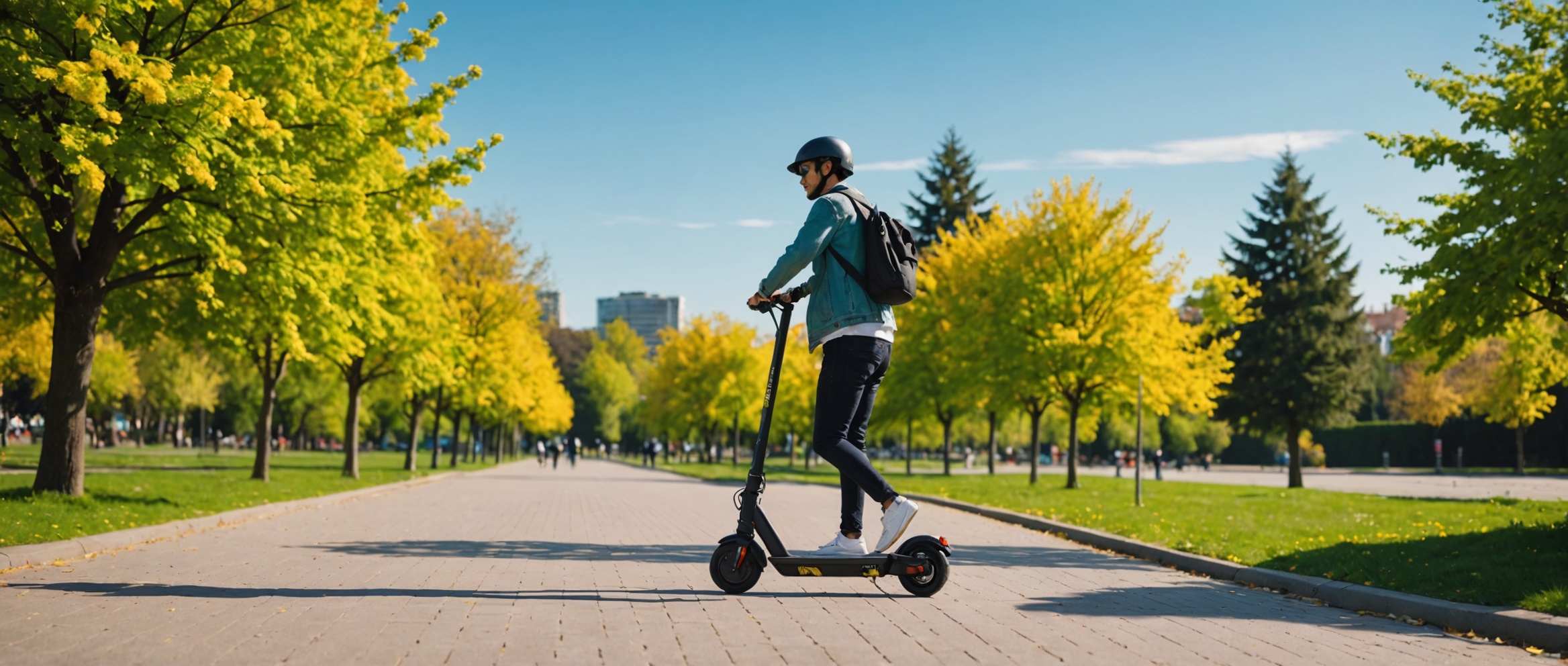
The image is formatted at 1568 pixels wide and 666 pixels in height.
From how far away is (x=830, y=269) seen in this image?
19.7 feet

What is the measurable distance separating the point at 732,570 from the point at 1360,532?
9.19 m

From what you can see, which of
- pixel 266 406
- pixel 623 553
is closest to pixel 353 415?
pixel 266 406

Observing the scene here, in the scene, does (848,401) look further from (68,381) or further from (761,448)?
(68,381)

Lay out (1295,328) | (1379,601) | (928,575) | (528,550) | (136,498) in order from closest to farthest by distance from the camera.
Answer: (928,575), (1379,601), (528,550), (136,498), (1295,328)

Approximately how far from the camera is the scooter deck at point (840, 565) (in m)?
5.92

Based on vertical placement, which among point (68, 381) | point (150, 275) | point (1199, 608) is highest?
point (150, 275)

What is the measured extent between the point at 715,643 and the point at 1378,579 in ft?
17.0

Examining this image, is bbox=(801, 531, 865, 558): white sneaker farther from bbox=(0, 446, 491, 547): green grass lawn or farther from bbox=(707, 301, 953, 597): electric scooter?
bbox=(0, 446, 491, 547): green grass lawn

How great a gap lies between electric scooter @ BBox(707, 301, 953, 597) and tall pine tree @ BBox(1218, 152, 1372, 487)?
32857 mm

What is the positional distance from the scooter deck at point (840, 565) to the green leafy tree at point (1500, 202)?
19.0 ft

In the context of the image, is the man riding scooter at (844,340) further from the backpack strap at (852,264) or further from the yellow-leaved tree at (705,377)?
the yellow-leaved tree at (705,377)

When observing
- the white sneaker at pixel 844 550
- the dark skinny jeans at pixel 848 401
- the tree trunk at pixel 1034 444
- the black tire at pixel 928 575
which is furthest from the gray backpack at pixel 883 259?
the tree trunk at pixel 1034 444

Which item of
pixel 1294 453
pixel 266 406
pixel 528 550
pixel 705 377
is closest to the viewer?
pixel 528 550

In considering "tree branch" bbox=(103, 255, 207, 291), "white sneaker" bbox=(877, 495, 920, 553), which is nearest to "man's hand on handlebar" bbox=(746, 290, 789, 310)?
"white sneaker" bbox=(877, 495, 920, 553)
